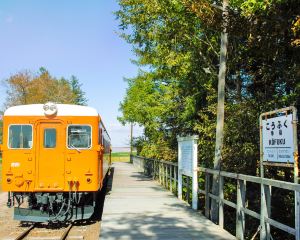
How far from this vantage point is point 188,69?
52.8 feet

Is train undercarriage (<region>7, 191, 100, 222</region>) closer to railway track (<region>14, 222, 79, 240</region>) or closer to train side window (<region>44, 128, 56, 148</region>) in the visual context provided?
railway track (<region>14, 222, 79, 240</region>)

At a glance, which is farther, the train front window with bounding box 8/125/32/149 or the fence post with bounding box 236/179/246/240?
the train front window with bounding box 8/125/32/149

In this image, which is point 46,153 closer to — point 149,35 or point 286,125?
point 149,35

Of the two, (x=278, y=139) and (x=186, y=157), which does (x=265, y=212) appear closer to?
(x=278, y=139)

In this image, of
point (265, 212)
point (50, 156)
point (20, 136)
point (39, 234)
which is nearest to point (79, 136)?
point (50, 156)

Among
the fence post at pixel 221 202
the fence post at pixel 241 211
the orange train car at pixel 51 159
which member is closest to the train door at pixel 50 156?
the orange train car at pixel 51 159

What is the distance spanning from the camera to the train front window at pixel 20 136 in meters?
11.6

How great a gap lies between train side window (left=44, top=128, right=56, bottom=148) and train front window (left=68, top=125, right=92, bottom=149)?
1.30 ft

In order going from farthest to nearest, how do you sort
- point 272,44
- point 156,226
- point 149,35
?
point 149,35 → point 156,226 → point 272,44

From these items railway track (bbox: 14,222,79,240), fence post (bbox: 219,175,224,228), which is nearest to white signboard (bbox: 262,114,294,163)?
fence post (bbox: 219,175,224,228)

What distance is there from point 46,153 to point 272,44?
6192 millimetres

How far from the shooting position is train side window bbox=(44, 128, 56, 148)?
11.6 m

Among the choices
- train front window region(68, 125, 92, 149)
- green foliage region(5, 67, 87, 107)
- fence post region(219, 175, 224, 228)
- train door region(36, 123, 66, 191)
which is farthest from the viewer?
green foliage region(5, 67, 87, 107)

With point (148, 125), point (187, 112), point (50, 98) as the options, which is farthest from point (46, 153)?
point (50, 98)
